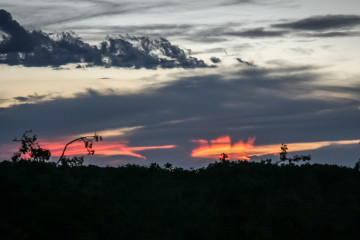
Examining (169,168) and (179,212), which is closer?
(179,212)

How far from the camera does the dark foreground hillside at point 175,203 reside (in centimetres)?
2545

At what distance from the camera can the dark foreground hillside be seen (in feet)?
83.5

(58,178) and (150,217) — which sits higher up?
(58,178)

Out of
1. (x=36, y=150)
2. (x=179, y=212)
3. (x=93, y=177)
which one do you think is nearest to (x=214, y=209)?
(x=179, y=212)

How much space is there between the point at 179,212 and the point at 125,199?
3.03 m

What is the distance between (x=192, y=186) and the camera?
3094 centimetres

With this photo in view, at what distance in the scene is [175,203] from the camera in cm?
2867

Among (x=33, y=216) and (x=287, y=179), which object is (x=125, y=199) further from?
(x=287, y=179)

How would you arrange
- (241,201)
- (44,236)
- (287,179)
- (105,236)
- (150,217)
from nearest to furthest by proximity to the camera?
(44,236)
(105,236)
(150,217)
(241,201)
(287,179)

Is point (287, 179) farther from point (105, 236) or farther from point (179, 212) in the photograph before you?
point (105, 236)

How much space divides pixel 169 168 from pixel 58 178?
7.41 metres

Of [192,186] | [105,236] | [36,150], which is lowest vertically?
[105,236]

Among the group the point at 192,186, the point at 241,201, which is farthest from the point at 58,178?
the point at 241,201

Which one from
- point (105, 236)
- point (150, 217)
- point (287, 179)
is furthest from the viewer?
point (287, 179)
